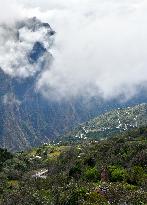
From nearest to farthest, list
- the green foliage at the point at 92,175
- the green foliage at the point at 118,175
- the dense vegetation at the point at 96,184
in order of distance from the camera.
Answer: the dense vegetation at the point at 96,184 → the green foliage at the point at 118,175 → the green foliage at the point at 92,175

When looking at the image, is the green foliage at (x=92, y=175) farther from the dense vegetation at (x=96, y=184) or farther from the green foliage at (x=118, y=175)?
the green foliage at (x=118, y=175)

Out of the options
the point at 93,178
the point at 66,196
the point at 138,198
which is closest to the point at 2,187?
the point at 93,178

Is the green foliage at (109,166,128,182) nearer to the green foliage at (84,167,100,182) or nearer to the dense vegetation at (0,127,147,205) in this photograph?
the dense vegetation at (0,127,147,205)

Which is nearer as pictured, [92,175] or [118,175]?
[118,175]

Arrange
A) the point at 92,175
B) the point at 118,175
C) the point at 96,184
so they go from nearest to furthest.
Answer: the point at 96,184, the point at 118,175, the point at 92,175

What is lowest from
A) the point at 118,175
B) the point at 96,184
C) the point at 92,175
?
the point at 96,184

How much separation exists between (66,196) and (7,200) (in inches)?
808

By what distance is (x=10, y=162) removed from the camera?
191625 mm

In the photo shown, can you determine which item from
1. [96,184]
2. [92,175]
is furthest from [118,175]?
[96,184]

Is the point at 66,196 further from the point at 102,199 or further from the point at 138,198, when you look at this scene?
the point at 138,198

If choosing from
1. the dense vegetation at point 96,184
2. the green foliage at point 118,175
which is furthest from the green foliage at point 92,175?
the green foliage at point 118,175

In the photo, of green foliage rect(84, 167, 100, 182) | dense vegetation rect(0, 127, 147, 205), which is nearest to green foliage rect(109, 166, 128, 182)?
dense vegetation rect(0, 127, 147, 205)

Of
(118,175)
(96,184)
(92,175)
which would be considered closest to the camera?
(96,184)

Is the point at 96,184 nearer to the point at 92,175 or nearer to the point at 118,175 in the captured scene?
the point at 118,175
